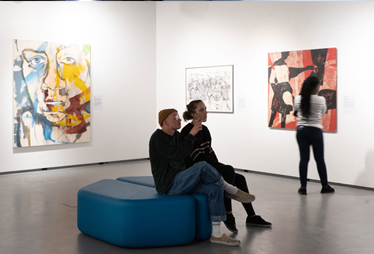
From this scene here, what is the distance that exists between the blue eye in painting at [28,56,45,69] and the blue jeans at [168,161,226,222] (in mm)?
5434

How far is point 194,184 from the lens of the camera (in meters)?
4.28

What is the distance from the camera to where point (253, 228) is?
4.88 meters

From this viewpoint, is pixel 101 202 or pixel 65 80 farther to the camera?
pixel 65 80

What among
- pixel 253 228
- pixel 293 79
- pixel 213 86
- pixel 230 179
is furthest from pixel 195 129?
pixel 213 86

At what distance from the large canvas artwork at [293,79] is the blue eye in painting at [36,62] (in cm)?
441

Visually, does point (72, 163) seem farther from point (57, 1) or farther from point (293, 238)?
point (293, 238)

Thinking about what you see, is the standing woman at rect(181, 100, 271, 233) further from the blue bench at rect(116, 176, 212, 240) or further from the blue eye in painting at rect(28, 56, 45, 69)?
the blue eye in painting at rect(28, 56, 45, 69)

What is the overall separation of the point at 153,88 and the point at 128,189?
20.9 feet

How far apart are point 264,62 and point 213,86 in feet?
4.45

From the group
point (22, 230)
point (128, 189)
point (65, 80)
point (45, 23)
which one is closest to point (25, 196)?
point (22, 230)

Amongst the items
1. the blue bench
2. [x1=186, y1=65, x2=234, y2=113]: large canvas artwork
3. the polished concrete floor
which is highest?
[x1=186, y1=65, x2=234, y2=113]: large canvas artwork

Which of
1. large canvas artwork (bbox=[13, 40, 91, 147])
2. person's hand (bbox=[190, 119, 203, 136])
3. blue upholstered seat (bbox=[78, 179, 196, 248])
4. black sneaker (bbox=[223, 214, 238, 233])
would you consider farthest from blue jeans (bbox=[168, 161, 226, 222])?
large canvas artwork (bbox=[13, 40, 91, 147])

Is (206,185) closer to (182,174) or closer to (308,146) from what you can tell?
(182,174)

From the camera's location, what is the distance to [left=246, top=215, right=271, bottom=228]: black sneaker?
4.92 m
